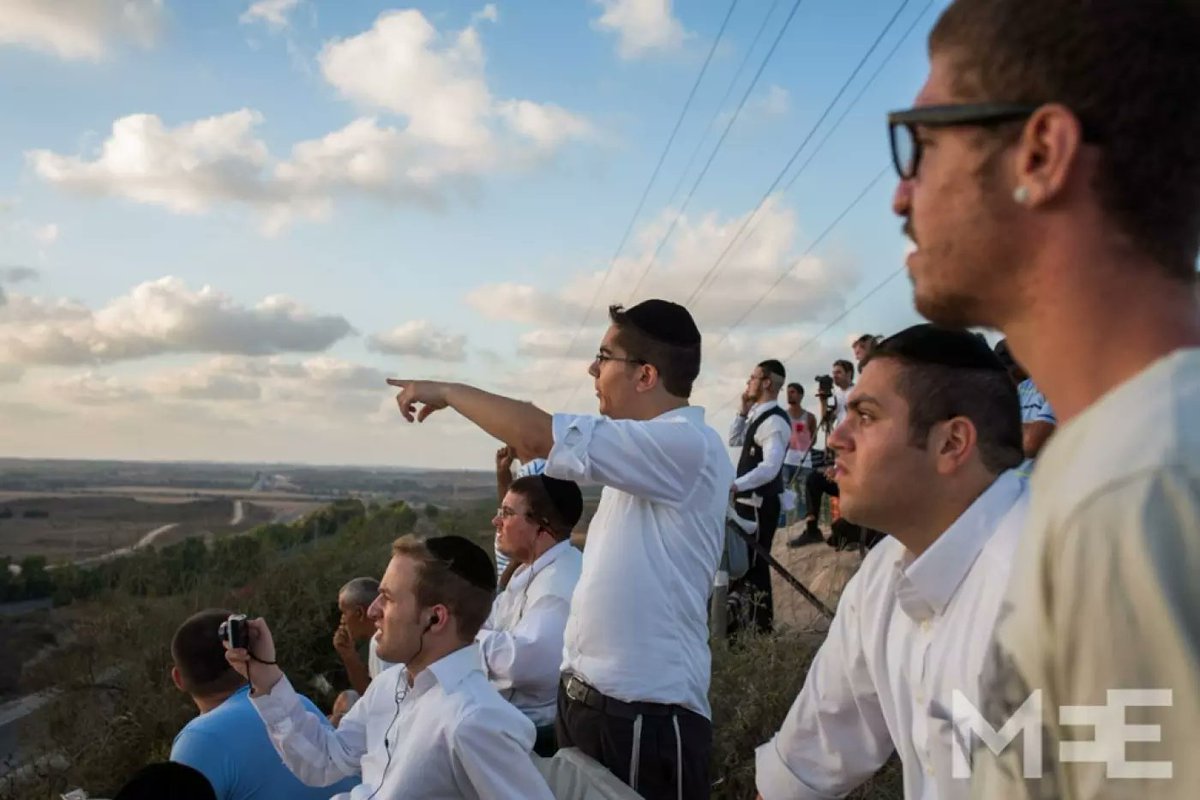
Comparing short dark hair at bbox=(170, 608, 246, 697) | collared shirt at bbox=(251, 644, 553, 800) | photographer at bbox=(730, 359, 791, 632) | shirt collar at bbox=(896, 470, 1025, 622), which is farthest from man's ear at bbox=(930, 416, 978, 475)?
photographer at bbox=(730, 359, 791, 632)

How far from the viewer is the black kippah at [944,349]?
8.32 ft

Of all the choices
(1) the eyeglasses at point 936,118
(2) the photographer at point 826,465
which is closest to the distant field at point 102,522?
(2) the photographer at point 826,465

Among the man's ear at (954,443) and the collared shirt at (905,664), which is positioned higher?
the man's ear at (954,443)

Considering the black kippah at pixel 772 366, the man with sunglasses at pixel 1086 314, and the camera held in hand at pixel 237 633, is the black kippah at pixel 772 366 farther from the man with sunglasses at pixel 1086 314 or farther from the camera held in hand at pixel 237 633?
the man with sunglasses at pixel 1086 314

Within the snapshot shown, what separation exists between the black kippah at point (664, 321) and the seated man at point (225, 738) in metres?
1.97

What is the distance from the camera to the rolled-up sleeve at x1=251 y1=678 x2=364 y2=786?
3816 millimetres

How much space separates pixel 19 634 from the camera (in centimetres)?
1659

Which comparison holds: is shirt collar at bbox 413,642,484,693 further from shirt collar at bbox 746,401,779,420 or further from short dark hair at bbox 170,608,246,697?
shirt collar at bbox 746,401,779,420

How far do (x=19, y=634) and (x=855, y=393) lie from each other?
17.5m

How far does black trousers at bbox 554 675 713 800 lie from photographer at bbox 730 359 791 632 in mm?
4356

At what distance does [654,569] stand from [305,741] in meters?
1.48

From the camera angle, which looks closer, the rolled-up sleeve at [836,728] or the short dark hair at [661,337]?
the rolled-up sleeve at [836,728]

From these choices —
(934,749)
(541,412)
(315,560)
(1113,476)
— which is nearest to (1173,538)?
(1113,476)

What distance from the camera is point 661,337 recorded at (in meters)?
3.78
